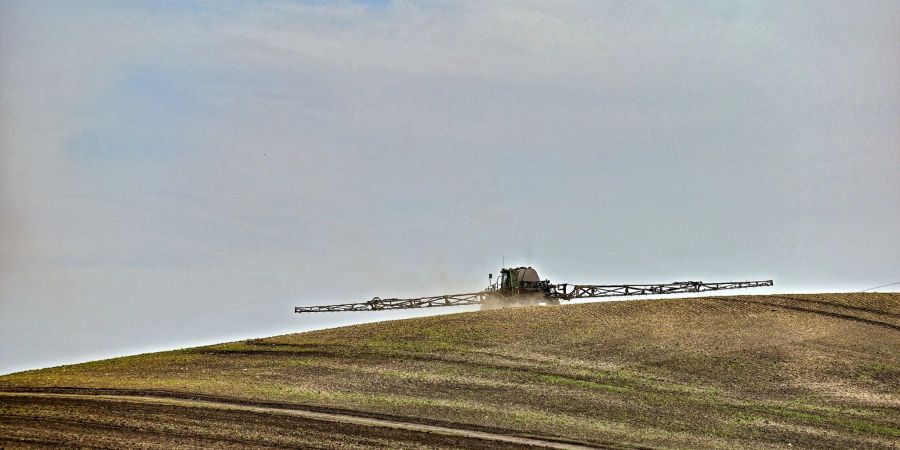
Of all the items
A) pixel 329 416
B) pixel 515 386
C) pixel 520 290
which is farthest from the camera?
pixel 520 290

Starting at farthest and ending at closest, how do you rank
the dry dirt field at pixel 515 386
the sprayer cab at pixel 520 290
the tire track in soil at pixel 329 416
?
the sprayer cab at pixel 520 290 < the dry dirt field at pixel 515 386 < the tire track in soil at pixel 329 416

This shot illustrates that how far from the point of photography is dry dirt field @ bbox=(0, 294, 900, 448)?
34.1 meters

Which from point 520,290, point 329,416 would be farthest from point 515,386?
point 520,290

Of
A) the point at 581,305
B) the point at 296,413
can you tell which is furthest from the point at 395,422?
the point at 581,305

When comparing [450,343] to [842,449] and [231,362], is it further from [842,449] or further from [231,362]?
[842,449]

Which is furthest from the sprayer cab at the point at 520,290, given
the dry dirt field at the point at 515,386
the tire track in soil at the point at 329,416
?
the tire track in soil at the point at 329,416

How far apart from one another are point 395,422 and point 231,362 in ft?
42.5

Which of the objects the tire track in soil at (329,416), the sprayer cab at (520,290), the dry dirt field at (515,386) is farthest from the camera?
the sprayer cab at (520,290)

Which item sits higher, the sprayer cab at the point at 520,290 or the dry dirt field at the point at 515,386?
the sprayer cab at the point at 520,290

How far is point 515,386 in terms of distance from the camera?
4125 centimetres

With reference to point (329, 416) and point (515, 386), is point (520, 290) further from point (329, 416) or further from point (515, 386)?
point (329, 416)

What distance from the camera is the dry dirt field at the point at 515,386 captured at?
112ft

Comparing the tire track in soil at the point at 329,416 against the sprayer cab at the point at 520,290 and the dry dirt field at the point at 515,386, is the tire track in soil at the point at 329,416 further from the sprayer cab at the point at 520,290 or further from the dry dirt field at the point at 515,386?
the sprayer cab at the point at 520,290

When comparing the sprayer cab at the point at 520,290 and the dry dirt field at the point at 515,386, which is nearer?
the dry dirt field at the point at 515,386
